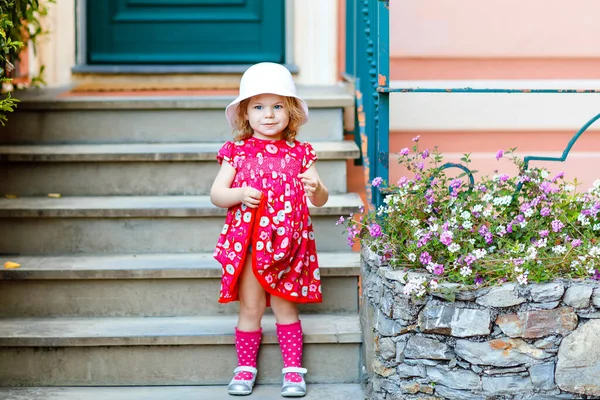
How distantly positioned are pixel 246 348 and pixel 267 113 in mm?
922

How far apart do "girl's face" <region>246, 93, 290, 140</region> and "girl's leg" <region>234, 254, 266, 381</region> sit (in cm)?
57

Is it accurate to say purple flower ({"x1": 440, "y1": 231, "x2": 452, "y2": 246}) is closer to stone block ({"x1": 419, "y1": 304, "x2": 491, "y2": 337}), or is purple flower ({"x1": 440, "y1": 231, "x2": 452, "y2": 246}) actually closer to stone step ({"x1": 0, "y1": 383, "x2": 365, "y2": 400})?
stone block ({"x1": 419, "y1": 304, "x2": 491, "y2": 337})

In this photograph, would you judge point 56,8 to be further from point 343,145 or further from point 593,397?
point 593,397

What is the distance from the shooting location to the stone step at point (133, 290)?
365 cm

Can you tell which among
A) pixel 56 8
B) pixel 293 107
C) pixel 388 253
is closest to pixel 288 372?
pixel 388 253

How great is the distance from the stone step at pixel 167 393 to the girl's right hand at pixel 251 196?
0.76 meters

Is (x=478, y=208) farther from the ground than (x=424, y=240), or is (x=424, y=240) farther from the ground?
(x=478, y=208)

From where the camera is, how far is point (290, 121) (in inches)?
133

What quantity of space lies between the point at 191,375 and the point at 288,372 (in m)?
0.42

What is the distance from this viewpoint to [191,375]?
3.52 metres

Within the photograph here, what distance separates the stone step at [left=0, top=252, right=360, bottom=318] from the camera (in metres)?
3.65

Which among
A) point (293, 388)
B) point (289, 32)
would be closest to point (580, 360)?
point (293, 388)

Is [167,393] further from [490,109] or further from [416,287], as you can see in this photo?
[490,109]

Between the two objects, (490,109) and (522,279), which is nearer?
(522,279)
